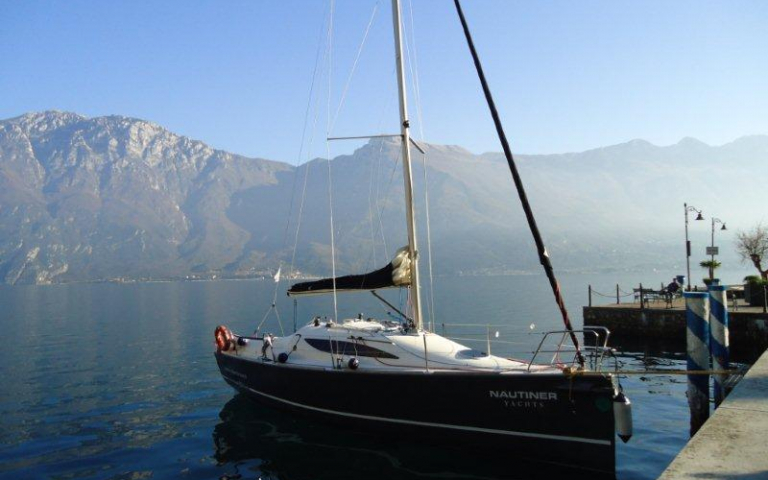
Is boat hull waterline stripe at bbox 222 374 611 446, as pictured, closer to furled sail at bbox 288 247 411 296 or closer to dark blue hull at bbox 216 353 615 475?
dark blue hull at bbox 216 353 615 475

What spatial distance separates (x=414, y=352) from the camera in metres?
12.7

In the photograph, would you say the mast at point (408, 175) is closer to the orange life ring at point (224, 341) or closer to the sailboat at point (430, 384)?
the sailboat at point (430, 384)

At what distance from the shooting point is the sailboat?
400 inches

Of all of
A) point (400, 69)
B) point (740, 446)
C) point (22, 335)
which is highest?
point (400, 69)

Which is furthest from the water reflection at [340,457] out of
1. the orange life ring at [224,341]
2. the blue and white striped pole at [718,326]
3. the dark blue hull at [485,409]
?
the blue and white striped pole at [718,326]

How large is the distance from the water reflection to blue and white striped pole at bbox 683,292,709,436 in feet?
12.8

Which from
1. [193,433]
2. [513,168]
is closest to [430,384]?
[513,168]

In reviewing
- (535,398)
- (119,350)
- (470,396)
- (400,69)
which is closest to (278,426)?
(470,396)

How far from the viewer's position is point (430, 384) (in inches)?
451

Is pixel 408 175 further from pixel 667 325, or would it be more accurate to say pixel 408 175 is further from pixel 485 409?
pixel 667 325

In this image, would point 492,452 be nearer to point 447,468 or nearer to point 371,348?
point 447,468

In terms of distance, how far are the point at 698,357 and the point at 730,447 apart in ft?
20.9

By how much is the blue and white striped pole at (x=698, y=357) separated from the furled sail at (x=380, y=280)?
6819 mm

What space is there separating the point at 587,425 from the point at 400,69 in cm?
977
